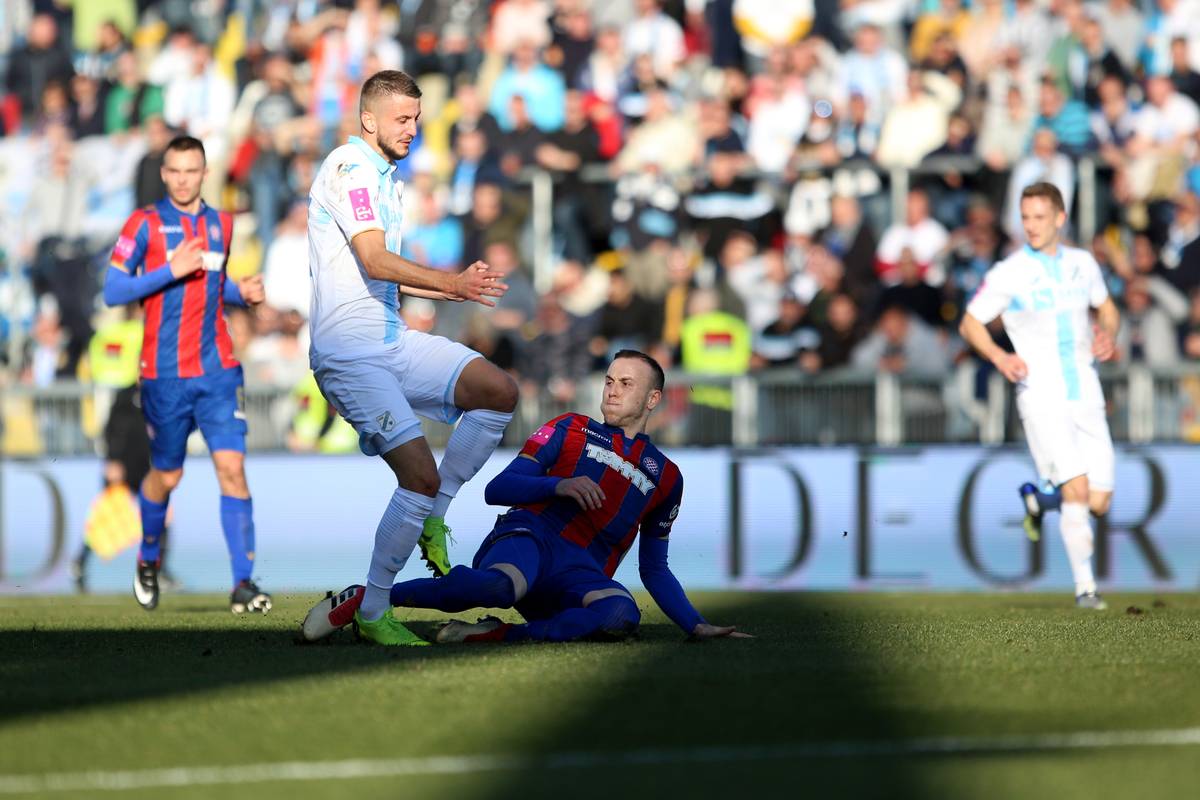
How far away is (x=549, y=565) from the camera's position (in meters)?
7.18

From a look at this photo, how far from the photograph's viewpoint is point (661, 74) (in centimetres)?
1638

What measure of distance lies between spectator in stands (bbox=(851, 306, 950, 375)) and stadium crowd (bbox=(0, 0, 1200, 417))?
20mm

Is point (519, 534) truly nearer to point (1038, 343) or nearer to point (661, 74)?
point (1038, 343)

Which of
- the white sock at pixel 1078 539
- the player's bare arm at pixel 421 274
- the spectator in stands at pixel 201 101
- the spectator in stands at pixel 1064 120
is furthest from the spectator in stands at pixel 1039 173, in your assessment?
the player's bare arm at pixel 421 274

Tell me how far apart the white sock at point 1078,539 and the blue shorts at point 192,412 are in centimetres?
426

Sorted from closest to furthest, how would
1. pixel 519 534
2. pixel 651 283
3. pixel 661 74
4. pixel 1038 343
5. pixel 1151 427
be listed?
pixel 519 534
pixel 1038 343
pixel 1151 427
pixel 651 283
pixel 661 74

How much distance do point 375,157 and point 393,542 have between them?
143 centimetres

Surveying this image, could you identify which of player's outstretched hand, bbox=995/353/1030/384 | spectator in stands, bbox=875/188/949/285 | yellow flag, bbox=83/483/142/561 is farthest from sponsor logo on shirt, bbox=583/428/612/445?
spectator in stands, bbox=875/188/949/285

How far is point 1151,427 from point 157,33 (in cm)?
1041

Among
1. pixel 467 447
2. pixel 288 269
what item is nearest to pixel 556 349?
pixel 288 269

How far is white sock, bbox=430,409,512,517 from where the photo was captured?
7.44 m

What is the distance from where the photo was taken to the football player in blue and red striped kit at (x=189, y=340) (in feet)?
31.3

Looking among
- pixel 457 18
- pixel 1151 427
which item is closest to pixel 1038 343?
pixel 1151 427

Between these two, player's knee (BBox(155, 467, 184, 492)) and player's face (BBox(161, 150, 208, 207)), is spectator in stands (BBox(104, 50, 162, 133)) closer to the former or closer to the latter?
player's face (BBox(161, 150, 208, 207))
